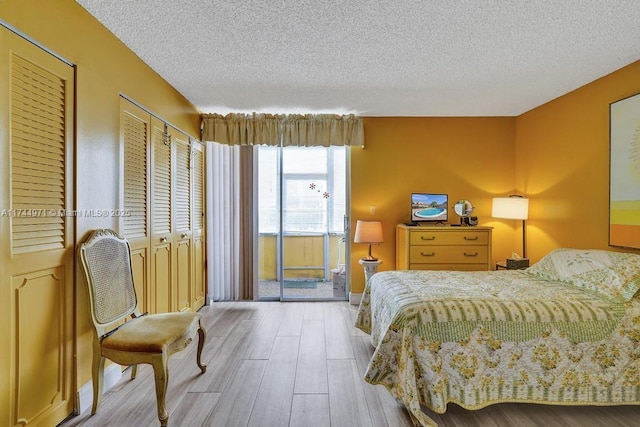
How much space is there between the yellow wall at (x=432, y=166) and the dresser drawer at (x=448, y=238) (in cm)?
55

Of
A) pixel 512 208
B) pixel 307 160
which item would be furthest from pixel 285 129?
pixel 512 208

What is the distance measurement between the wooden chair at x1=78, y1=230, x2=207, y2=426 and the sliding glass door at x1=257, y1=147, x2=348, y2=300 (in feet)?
7.51

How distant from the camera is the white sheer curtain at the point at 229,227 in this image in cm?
428

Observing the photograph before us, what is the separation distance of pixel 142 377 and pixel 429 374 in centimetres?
206

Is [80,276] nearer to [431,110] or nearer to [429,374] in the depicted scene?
[429,374]

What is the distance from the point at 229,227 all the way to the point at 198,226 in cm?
43

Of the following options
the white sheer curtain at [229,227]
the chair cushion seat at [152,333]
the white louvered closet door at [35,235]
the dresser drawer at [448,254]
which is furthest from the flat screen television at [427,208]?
the white louvered closet door at [35,235]

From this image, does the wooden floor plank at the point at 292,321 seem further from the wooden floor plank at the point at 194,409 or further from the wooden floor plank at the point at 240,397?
the wooden floor plank at the point at 194,409

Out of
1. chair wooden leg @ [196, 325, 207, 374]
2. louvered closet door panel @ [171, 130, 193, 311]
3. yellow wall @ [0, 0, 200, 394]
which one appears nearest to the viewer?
yellow wall @ [0, 0, 200, 394]

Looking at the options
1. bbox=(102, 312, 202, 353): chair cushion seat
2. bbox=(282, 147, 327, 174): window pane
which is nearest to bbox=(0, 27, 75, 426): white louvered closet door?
bbox=(102, 312, 202, 353): chair cushion seat

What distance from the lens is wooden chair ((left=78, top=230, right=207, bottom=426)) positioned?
1.86 metres

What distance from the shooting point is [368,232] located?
3.91 meters

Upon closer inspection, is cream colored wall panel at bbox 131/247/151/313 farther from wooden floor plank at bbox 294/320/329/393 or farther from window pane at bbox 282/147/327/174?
window pane at bbox 282/147/327/174

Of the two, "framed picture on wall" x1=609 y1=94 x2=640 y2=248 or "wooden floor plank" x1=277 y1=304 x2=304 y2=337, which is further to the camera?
"wooden floor plank" x1=277 y1=304 x2=304 y2=337
